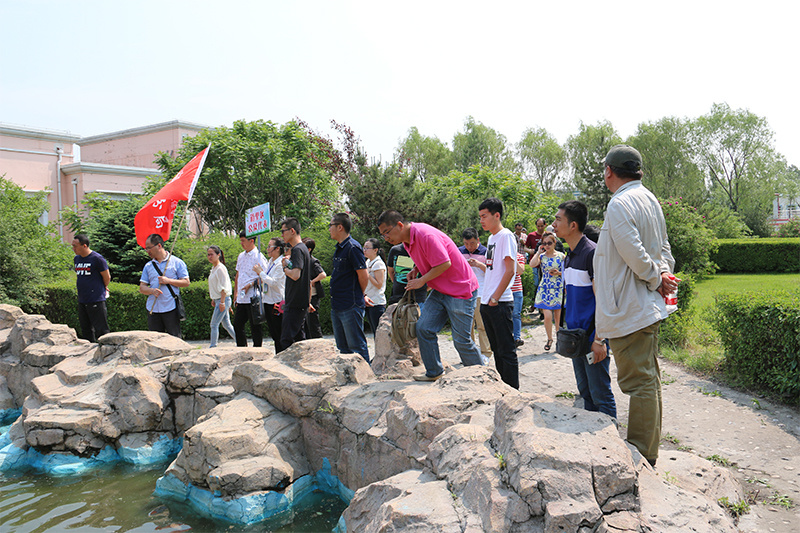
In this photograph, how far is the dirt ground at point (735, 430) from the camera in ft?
12.5

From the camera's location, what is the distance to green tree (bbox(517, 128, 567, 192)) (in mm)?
49688

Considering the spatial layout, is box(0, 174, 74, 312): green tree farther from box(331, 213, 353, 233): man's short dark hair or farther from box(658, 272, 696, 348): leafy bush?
box(658, 272, 696, 348): leafy bush

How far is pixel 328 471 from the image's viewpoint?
515cm

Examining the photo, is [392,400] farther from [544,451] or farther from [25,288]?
[25,288]

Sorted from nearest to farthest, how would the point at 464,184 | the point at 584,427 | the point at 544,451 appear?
the point at 544,451, the point at 584,427, the point at 464,184

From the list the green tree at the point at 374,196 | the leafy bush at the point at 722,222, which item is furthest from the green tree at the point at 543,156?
the green tree at the point at 374,196

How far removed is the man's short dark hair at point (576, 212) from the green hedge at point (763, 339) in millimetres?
2796

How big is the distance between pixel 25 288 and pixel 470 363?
11.0 metres

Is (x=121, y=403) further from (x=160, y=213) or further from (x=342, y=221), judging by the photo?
(x=160, y=213)

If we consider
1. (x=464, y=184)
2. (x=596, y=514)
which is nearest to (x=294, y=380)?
(x=596, y=514)

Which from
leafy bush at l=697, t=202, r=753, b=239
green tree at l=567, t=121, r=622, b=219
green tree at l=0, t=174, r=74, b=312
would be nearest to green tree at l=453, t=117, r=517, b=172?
green tree at l=567, t=121, r=622, b=219

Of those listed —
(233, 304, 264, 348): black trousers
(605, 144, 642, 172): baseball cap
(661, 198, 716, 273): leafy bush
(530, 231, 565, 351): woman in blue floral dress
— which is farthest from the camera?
(661, 198, 716, 273): leafy bush

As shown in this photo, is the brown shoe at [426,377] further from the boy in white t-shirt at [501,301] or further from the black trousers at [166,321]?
the black trousers at [166,321]

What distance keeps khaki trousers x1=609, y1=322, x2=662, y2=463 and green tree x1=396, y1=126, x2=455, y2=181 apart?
1690 inches
